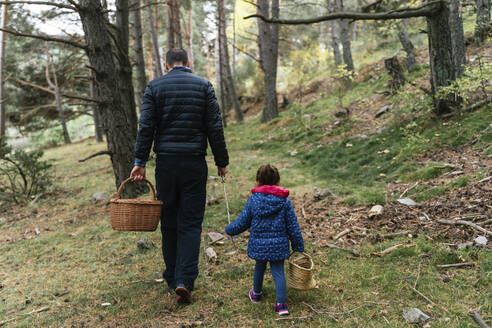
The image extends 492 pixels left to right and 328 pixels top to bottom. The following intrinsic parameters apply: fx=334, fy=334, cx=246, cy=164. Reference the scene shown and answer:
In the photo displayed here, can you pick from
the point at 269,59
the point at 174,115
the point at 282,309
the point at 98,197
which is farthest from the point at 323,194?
the point at 269,59

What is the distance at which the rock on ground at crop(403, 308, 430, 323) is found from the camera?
2557 millimetres

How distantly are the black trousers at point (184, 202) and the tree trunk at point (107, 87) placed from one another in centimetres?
356

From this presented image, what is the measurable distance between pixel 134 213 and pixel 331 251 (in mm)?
2324

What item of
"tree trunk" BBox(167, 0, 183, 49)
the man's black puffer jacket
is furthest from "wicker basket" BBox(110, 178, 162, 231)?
"tree trunk" BBox(167, 0, 183, 49)

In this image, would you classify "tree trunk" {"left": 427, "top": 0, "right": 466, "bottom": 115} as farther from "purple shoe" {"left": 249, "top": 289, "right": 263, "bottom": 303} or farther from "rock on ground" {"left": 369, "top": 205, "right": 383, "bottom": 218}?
"purple shoe" {"left": 249, "top": 289, "right": 263, "bottom": 303}

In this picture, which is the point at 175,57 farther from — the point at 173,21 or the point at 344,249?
the point at 173,21

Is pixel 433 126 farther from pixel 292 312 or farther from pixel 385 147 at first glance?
pixel 292 312

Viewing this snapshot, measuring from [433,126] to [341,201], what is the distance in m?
2.85

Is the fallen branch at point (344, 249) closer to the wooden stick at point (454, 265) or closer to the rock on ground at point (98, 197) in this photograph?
the wooden stick at point (454, 265)

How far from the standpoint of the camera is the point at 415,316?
8.48 ft

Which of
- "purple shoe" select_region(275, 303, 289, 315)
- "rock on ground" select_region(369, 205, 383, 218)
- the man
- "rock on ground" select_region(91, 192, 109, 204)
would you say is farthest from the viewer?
"rock on ground" select_region(91, 192, 109, 204)

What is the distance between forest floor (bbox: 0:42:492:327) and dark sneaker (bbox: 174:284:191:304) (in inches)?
3.1

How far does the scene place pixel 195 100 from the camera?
3281 mm

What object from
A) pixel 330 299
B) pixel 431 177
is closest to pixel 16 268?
pixel 330 299
